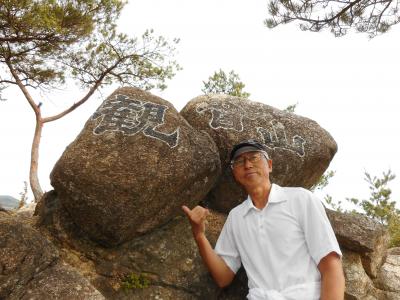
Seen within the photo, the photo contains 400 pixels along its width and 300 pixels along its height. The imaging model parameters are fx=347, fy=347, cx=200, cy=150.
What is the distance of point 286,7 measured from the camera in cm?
941

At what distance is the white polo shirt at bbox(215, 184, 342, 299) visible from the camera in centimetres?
316

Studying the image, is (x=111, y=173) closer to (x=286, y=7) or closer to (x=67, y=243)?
(x=67, y=243)

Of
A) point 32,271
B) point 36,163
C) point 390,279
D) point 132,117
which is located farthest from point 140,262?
point 36,163

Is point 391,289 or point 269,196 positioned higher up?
point 269,196

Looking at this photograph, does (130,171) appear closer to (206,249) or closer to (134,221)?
(134,221)

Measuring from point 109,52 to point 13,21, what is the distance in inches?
185

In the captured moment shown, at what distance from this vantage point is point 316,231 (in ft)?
10.4

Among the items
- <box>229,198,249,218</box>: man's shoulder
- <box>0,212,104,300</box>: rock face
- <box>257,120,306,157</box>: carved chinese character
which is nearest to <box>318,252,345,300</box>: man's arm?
<box>229,198,249,218</box>: man's shoulder

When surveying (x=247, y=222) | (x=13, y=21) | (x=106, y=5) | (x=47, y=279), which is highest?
(x=106, y=5)

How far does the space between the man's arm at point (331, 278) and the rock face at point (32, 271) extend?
7.69 feet

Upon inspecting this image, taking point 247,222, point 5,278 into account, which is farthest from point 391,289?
point 5,278

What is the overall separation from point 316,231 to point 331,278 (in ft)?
1.35

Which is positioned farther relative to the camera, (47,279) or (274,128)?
(274,128)

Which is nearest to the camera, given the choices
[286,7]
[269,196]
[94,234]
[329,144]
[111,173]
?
[269,196]
